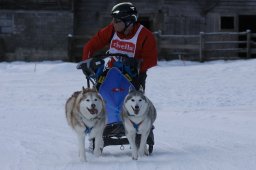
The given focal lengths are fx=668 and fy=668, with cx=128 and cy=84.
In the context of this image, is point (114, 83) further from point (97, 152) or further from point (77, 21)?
point (77, 21)

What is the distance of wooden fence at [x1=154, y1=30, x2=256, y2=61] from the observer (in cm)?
2780

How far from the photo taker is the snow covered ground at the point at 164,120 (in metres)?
7.44

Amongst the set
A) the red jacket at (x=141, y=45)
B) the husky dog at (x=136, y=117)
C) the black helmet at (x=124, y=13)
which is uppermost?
the black helmet at (x=124, y=13)

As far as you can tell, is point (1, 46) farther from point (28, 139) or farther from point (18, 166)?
point (18, 166)

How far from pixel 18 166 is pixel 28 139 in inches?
102

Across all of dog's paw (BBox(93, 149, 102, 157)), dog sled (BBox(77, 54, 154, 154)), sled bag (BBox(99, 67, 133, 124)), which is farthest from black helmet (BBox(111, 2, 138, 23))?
dog's paw (BBox(93, 149, 102, 157))

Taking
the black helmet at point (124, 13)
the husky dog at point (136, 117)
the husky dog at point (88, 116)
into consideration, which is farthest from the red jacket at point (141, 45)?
the husky dog at point (88, 116)

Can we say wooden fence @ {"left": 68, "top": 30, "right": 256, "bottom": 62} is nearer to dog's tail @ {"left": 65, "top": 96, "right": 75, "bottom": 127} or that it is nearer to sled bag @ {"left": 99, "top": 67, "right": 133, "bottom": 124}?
sled bag @ {"left": 99, "top": 67, "right": 133, "bottom": 124}

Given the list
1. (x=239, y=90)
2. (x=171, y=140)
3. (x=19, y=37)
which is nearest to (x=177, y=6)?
(x=19, y=37)

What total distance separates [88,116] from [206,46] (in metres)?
23.4

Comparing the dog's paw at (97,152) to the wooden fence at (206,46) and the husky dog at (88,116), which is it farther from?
the wooden fence at (206,46)

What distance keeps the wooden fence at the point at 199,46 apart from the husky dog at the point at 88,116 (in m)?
20.3

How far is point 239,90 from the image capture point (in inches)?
701

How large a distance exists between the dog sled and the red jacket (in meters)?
0.18
